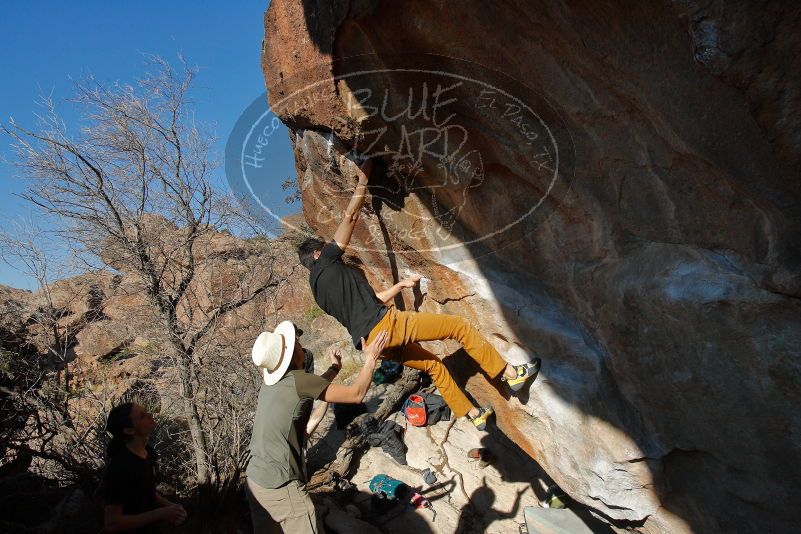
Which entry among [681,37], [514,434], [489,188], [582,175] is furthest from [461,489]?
[681,37]

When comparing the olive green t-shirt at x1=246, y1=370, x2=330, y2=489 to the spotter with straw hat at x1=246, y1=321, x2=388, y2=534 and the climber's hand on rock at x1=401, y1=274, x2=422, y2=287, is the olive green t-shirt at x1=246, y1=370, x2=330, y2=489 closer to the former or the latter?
the spotter with straw hat at x1=246, y1=321, x2=388, y2=534

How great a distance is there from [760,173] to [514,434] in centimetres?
265

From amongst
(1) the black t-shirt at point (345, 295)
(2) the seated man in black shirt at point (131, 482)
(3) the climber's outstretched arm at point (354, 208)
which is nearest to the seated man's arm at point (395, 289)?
(1) the black t-shirt at point (345, 295)

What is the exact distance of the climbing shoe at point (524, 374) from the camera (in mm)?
3094

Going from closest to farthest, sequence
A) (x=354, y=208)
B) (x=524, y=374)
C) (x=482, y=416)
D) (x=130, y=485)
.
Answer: (x=130, y=485) → (x=524, y=374) → (x=354, y=208) → (x=482, y=416)

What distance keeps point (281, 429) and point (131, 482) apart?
80cm

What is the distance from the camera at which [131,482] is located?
236cm

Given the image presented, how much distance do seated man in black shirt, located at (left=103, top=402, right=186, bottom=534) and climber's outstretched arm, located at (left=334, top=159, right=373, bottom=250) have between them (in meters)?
1.67

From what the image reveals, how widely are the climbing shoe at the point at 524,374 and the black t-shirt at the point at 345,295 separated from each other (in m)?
1.05

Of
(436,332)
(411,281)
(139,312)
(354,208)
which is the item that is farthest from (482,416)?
(139,312)

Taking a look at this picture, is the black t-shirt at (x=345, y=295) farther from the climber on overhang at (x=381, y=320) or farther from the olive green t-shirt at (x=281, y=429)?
the olive green t-shirt at (x=281, y=429)

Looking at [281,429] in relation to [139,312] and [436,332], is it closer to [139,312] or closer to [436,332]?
[436,332]

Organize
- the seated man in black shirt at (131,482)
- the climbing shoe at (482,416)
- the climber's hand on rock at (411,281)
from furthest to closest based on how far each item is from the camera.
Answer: the climber's hand on rock at (411,281), the climbing shoe at (482,416), the seated man in black shirt at (131,482)

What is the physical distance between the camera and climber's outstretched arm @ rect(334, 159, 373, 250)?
10.9 ft
